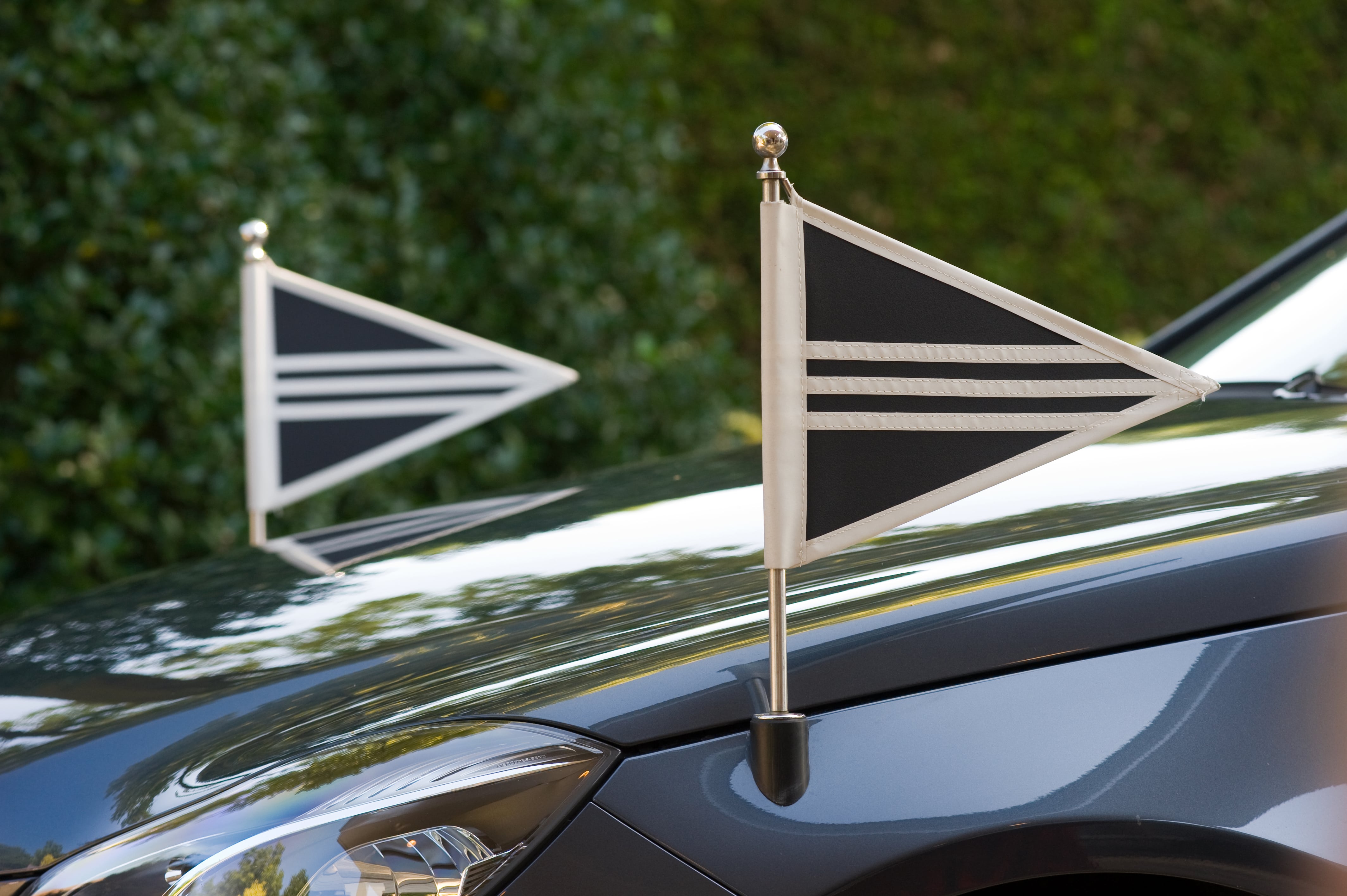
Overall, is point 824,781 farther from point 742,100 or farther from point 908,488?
point 742,100

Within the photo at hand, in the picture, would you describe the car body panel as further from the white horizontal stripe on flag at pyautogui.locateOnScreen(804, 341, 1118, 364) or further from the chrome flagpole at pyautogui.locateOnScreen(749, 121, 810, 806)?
the white horizontal stripe on flag at pyautogui.locateOnScreen(804, 341, 1118, 364)

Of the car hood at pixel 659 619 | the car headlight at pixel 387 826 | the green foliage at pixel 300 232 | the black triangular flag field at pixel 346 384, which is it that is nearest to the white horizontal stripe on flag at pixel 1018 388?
the car hood at pixel 659 619

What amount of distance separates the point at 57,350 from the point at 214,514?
62 centimetres

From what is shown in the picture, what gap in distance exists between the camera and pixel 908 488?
1298mm

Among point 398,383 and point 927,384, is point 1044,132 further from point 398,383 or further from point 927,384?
point 927,384

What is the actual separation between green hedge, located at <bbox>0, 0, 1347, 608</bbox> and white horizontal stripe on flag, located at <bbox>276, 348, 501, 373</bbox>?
106cm

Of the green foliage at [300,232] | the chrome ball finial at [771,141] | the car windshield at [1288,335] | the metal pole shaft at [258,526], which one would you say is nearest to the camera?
the chrome ball finial at [771,141]

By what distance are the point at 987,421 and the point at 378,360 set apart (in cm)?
169

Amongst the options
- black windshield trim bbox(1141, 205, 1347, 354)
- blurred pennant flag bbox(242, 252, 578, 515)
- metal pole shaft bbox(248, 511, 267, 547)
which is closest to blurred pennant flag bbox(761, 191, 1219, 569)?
black windshield trim bbox(1141, 205, 1347, 354)

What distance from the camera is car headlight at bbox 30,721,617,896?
1.14m

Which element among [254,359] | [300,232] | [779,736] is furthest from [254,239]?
[779,736]

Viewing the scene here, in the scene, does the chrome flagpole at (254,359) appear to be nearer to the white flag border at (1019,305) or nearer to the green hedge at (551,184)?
the green hedge at (551,184)

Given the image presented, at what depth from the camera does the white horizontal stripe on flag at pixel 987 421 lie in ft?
4.25

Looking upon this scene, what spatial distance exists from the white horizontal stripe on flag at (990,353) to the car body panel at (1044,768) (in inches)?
12.0
